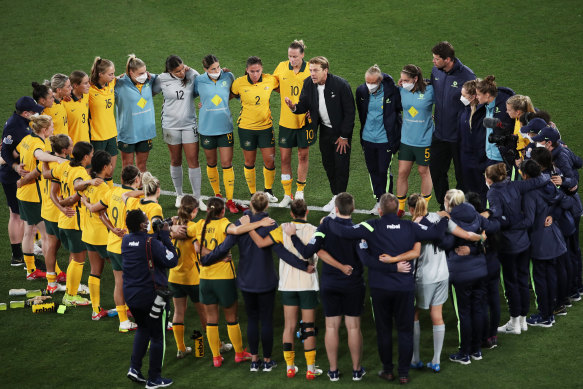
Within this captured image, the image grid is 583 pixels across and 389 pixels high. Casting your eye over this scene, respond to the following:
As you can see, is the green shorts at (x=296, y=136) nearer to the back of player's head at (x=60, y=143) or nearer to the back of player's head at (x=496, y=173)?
the back of player's head at (x=60, y=143)

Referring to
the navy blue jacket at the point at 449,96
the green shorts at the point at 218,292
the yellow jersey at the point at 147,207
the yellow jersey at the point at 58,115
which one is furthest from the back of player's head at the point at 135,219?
the navy blue jacket at the point at 449,96

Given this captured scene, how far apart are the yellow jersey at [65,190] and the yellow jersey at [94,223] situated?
276mm

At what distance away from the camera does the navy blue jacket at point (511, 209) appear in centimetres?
800

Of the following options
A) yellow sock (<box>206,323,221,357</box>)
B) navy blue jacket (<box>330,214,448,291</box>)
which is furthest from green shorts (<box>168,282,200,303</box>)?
navy blue jacket (<box>330,214,448,291</box>)

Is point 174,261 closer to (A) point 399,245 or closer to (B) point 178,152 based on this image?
(A) point 399,245

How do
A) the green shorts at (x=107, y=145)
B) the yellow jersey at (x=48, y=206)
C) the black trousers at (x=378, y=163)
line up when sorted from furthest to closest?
1. the green shorts at (x=107, y=145)
2. the black trousers at (x=378, y=163)
3. the yellow jersey at (x=48, y=206)

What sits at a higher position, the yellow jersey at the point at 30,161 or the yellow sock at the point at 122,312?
the yellow jersey at the point at 30,161

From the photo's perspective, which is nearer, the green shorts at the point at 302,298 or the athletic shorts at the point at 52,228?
the green shorts at the point at 302,298

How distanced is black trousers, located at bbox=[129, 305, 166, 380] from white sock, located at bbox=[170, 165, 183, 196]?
14.6 feet

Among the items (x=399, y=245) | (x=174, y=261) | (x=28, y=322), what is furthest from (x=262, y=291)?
(x=28, y=322)

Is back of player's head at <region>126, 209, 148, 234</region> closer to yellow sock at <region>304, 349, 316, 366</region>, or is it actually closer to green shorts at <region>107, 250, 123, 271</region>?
green shorts at <region>107, 250, 123, 271</region>

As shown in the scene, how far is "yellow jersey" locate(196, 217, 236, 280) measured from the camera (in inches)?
301

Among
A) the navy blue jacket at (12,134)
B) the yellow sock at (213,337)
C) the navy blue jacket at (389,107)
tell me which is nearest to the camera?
the yellow sock at (213,337)

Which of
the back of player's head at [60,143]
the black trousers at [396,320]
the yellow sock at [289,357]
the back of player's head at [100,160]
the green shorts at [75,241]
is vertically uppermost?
the back of player's head at [60,143]
